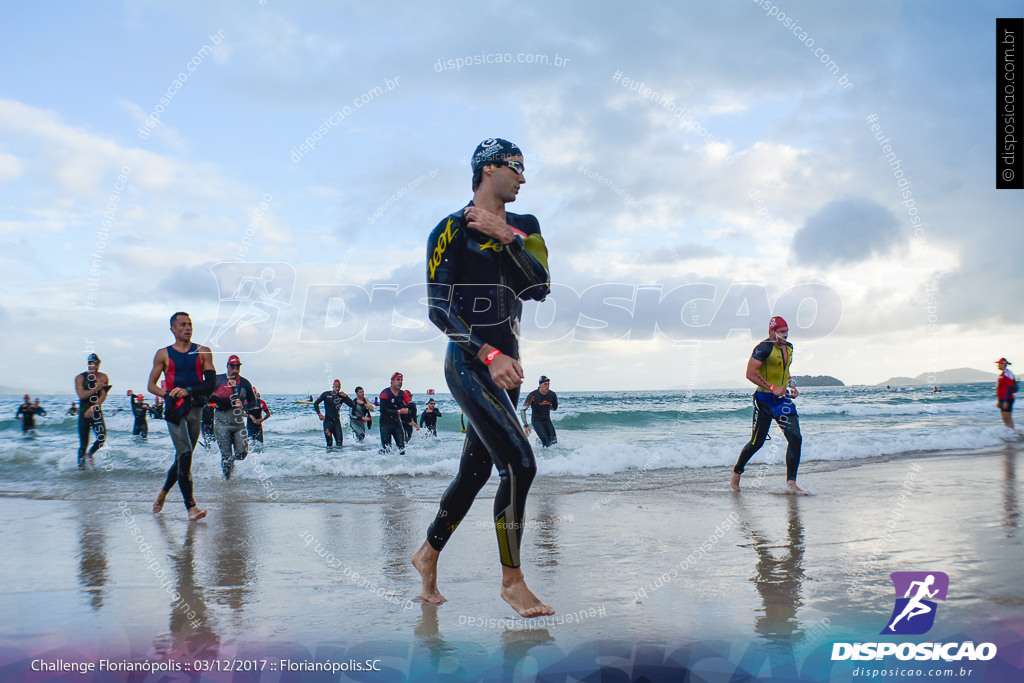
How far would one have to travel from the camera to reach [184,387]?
6.54 meters

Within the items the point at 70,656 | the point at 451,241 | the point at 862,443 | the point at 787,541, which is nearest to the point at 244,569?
the point at 70,656

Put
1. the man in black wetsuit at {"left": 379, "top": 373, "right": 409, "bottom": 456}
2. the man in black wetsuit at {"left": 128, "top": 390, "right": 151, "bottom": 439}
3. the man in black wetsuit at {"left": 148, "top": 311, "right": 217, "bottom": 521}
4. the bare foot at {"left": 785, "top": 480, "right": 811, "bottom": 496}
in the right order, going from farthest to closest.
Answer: the man in black wetsuit at {"left": 128, "top": 390, "right": 151, "bottom": 439} < the man in black wetsuit at {"left": 379, "top": 373, "right": 409, "bottom": 456} < the bare foot at {"left": 785, "top": 480, "right": 811, "bottom": 496} < the man in black wetsuit at {"left": 148, "top": 311, "right": 217, "bottom": 521}

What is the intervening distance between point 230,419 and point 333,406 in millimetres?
6232

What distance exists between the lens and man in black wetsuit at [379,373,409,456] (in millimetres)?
14771

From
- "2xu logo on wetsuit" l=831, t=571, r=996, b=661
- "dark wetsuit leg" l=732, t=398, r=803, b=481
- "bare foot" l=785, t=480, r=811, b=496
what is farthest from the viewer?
"dark wetsuit leg" l=732, t=398, r=803, b=481

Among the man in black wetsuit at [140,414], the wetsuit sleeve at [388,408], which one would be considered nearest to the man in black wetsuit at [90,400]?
the wetsuit sleeve at [388,408]

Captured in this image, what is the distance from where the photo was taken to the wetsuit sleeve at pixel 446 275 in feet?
10.3

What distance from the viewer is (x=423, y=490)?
896 cm

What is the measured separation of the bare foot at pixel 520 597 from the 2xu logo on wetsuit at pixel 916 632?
1235mm

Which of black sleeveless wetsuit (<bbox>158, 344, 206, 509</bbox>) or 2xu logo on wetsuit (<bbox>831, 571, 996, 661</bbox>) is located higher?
black sleeveless wetsuit (<bbox>158, 344, 206, 509</bbox>)

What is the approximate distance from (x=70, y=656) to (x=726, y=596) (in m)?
3.06

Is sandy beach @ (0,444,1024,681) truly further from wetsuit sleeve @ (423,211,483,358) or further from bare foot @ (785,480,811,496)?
wetsuit sleeve @ (423,211,483,358)

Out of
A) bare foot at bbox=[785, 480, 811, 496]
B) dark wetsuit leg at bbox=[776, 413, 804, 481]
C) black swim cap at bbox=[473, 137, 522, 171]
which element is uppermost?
black swim cap at bbox=[473, 137, 522, 171]

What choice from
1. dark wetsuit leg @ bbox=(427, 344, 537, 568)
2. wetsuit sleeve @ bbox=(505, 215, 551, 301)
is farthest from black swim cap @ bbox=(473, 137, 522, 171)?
dark wetsuit leg @ bbox=(427, 344, 537, 568)
